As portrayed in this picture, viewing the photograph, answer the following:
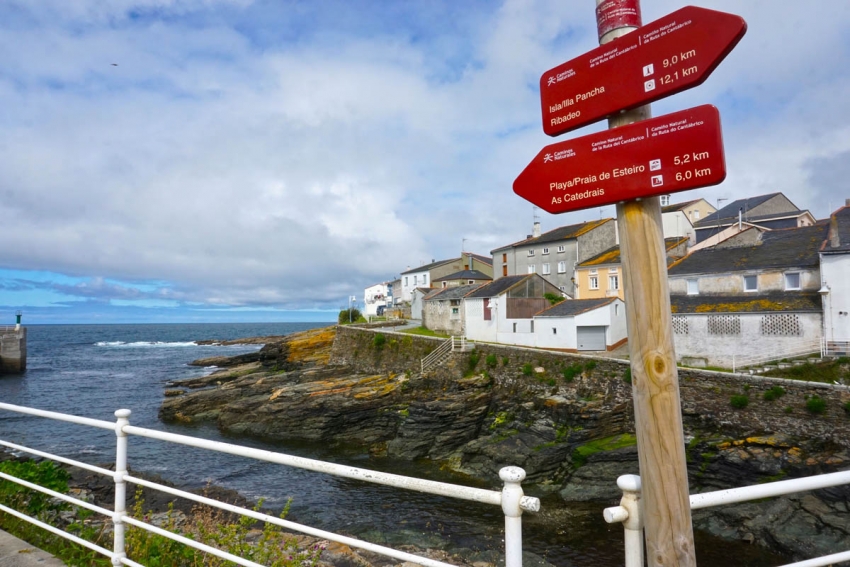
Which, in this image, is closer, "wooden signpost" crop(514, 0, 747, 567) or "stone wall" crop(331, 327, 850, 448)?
"wooden signpost" crop(514, 0, 747, 567)

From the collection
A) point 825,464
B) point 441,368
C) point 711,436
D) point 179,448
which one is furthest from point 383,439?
point 825,464

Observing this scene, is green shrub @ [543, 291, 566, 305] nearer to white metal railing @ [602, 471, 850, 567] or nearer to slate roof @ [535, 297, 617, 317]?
slate roof @ [535, 297, 617, 317]

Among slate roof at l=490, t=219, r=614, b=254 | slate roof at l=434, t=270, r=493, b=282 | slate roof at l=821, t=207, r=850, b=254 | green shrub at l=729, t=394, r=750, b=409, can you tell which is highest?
slate roof at l=490, t=219, r=614, b=254

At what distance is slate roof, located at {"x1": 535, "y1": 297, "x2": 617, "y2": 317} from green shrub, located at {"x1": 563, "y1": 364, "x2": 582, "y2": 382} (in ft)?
24.4

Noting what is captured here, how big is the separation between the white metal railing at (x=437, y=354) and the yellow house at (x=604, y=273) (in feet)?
50.5

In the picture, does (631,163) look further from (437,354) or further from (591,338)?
(591,338)

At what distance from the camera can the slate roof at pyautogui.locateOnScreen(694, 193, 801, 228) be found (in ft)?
161

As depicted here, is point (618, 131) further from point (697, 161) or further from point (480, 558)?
point (480, 558)

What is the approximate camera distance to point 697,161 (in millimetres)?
2432

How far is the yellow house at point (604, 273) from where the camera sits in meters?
39.8

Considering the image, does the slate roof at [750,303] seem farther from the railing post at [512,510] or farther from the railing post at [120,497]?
the railing post at [120,497]

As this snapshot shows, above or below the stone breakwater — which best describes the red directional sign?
above

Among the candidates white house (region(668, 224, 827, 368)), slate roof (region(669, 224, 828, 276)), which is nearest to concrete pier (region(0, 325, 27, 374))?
white house (region(668, 224, 827, 368))

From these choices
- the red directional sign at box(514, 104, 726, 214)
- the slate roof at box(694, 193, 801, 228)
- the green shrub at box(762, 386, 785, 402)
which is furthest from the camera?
the slate roof at box(694, 193, 801, 228)
